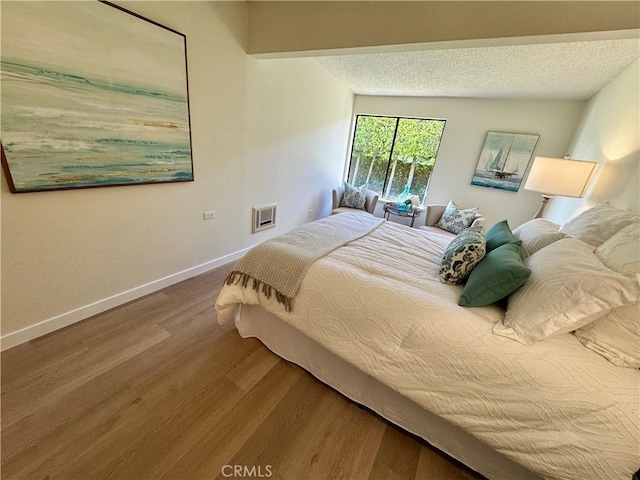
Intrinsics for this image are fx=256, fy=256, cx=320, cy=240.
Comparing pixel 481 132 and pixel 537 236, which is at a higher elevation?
pixel 481 132

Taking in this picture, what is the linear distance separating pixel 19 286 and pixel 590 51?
4.44 meters

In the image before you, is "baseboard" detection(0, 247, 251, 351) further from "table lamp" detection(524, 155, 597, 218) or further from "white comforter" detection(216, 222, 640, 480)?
"table lamp" detection(524, 155, 597, 218)

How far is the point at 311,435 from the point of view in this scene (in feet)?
4.48

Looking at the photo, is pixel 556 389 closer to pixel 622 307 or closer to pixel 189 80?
pixel 622 307

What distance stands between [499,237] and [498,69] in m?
2.04

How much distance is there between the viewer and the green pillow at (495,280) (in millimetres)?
1210

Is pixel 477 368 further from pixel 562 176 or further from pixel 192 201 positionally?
pixel 192 201

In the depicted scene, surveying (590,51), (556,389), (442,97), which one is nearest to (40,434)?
(556,389)

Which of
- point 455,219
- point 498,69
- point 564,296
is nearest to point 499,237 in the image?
point 564,296

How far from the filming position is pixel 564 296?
1.04 metres

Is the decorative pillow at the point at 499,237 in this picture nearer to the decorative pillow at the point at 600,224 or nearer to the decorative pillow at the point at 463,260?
the decorative pillow at the point at 463,260

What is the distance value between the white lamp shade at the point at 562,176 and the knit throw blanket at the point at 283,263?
1977 millimetres

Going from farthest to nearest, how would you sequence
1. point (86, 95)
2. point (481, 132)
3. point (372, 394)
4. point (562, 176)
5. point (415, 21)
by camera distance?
point (481, 132) < point (562, 176) < point (415, 21) < point (86, 95) < point (372, 394)

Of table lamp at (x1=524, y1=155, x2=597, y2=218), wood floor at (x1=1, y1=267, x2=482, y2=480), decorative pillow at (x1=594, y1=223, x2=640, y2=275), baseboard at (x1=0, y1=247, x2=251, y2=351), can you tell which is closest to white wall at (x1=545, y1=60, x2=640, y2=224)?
table lamp at (x1=524, y1=155, x2=597, y2=218)
